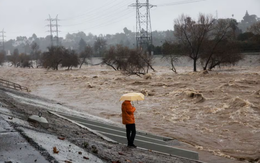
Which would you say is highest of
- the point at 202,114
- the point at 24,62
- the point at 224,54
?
the point at 224,54

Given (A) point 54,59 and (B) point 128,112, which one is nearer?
(B) point 128,112

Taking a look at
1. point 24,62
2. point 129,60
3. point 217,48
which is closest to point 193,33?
point 217,48

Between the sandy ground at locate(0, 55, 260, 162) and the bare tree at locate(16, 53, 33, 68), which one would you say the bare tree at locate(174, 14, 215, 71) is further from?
the bare tree at locate(16, 53, 33, 68)

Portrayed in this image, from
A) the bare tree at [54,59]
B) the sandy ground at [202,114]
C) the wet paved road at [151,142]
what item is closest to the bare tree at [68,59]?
the bare tree at [54,59]

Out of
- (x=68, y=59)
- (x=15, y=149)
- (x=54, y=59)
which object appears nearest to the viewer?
(x=15, y=149)

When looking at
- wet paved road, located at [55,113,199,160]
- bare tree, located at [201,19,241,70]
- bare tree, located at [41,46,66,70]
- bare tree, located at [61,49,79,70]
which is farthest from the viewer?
bare tree, located at [61,49,79,70]

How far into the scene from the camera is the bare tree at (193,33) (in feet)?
151

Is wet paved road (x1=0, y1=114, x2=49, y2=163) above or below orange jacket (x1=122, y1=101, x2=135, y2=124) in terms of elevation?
below

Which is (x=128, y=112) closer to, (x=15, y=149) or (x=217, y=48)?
(x=15, y=149)

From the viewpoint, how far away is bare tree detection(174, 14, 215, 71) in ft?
151

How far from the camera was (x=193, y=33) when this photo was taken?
155 ft

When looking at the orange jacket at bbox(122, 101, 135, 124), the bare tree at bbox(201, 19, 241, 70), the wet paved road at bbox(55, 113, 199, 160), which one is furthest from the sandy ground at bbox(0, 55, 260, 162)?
the bare tree at bbox(201, 19, 241, 70)

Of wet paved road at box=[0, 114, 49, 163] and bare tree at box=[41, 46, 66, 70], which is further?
bare tree at box=[41, 46, 66, 70]

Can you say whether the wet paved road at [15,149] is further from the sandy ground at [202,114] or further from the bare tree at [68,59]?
the bare tree at [68,59]
